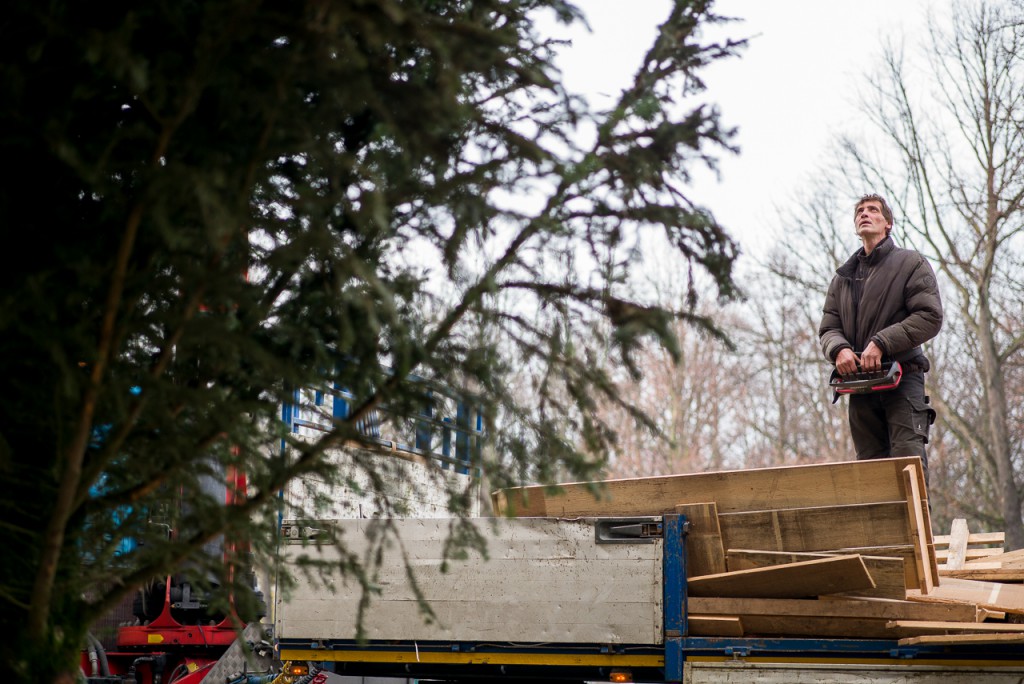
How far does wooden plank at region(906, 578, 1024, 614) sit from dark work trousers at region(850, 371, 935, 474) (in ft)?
2.32

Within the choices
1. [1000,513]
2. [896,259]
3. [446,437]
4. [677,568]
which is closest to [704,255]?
[446,437]

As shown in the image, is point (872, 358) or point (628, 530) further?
point (872, 358)

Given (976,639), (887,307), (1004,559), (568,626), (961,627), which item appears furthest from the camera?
(1004,559)

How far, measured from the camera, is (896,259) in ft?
23.3

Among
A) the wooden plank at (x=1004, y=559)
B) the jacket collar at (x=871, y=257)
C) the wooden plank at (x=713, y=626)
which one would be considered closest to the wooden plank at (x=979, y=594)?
the wooden plank at (x=1004, y=559)

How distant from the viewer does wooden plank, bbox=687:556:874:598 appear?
5492 mm

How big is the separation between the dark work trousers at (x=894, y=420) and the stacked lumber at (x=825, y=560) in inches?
34.2

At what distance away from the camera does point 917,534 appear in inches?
223

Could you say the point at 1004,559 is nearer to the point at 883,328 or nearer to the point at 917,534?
the point at 883,328

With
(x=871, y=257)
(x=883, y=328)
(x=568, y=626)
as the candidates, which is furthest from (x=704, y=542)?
(x=871, y=257)

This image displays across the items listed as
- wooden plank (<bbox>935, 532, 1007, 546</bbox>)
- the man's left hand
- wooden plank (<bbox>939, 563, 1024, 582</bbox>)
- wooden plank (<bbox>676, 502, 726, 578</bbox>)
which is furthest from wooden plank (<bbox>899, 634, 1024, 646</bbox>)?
wooden plank (<bbox>935, 532, 1007, 546</bbox>)

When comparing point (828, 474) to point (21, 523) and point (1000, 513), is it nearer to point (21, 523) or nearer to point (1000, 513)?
point (21, 523)

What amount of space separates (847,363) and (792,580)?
1.66 metres

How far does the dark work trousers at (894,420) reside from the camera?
6.77 metres
